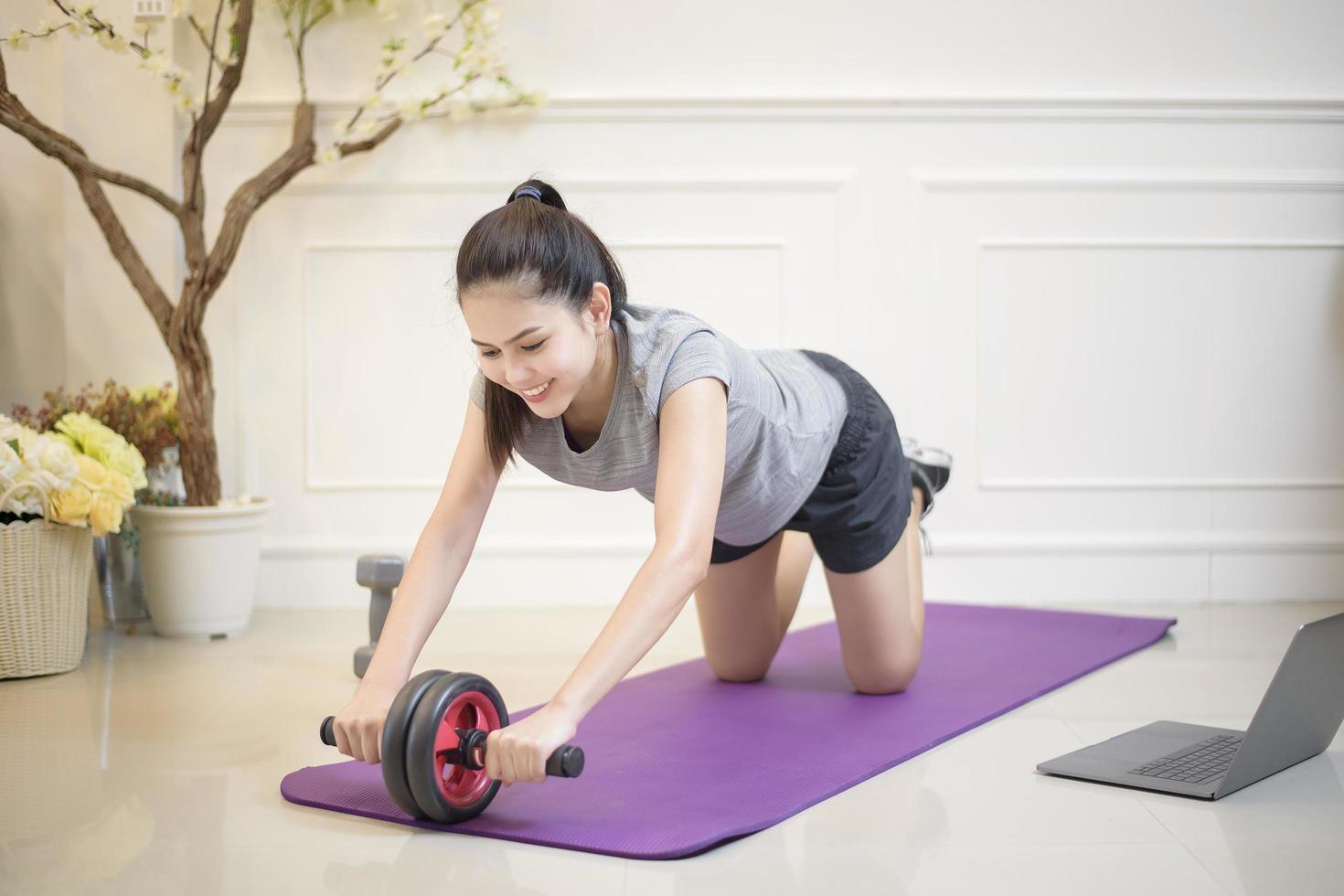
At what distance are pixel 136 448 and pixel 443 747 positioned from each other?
1.69 metres

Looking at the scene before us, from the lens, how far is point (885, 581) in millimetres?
2184

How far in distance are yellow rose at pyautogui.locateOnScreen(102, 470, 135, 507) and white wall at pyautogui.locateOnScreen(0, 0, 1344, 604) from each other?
0.77m

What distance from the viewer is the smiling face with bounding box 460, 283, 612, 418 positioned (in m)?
1.47

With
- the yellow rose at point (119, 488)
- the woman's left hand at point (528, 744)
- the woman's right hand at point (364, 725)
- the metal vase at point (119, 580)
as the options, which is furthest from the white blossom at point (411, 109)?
the woman's left hand at point (528, 744)

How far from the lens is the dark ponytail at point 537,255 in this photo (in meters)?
1.47

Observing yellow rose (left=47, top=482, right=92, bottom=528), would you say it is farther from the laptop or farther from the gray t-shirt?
the laptop

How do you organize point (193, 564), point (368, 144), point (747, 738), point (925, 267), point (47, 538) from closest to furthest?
point (747, 738)
point (47, 538)
point (193, 564)
point (368, 144)
point (925, 267)

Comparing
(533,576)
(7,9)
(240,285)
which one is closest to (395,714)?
(533,576)

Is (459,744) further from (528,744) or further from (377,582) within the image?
(377,582)

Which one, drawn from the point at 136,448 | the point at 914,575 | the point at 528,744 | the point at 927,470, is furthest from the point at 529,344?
the point at 136,448

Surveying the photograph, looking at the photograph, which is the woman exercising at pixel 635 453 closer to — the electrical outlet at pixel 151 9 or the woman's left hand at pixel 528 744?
the woman's left hand at pixel 528 744

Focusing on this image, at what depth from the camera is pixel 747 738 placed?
6.38 ft

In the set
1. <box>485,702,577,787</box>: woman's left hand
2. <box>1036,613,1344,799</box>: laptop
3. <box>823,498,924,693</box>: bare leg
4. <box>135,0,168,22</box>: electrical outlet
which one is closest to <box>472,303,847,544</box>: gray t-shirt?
<box>823,498,924,693</box>: bare leg

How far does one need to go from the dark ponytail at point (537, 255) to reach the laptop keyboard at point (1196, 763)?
103 centimetres
